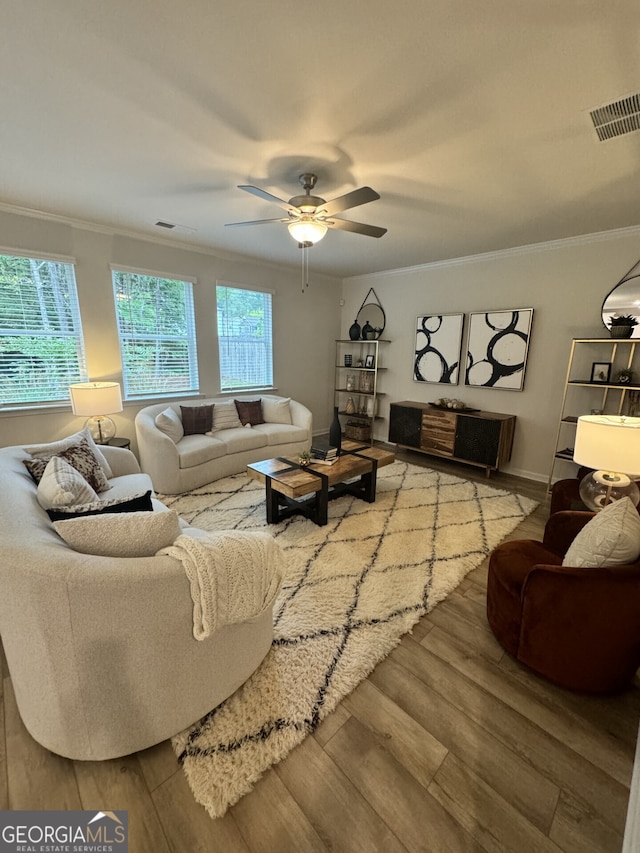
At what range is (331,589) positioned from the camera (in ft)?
7.11

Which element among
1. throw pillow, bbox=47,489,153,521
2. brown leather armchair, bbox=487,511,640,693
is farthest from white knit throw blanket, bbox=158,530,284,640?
brown leather armchair, bbox=487,511,640,693

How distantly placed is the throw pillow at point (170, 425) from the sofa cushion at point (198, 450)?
89 millimetres

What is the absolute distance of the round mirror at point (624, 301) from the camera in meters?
3.27

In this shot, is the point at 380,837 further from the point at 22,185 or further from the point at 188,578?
the point at 22,185

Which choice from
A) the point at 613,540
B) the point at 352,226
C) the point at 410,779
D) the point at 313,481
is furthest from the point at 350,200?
the point at 410,779

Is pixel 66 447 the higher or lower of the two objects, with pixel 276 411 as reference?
higher

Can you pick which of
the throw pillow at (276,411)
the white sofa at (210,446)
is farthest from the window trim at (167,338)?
the throw pillow at (276,411)

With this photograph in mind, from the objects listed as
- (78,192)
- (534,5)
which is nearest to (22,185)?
(78,192)

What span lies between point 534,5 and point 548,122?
0.75m

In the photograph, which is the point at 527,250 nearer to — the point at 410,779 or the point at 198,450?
the point at 198,450

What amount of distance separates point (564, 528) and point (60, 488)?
269cm

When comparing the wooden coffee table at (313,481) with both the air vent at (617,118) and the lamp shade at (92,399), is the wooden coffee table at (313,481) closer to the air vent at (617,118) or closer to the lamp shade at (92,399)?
the lamp shade at (92,399)

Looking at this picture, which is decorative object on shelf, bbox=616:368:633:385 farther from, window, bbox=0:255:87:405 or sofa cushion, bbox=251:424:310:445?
window, bbox=0:255:87:405

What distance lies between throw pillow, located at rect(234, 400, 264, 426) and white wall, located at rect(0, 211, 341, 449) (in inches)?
21.0
